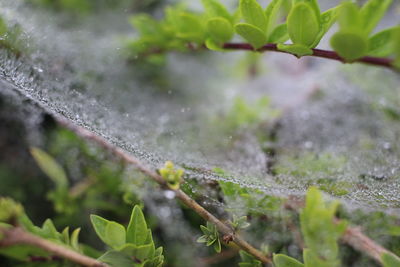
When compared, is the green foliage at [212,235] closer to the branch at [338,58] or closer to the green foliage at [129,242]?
the green foliage at [129,242]

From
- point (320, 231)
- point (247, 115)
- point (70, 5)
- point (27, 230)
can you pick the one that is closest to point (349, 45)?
point (320, 231)

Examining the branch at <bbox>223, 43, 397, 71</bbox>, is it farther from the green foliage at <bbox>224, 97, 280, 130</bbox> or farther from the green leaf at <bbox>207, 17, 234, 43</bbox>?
the green foliage at <bbox>224, 97, 280, 130</bbox>

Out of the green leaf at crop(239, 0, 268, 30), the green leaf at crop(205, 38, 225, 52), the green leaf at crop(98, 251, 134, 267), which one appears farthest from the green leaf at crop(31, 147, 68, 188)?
the green leaf at crop(239, 0, 268, 30)

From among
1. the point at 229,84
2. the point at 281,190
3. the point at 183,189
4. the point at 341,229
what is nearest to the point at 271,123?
the point at 229,84

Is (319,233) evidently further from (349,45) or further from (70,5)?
(70,5)

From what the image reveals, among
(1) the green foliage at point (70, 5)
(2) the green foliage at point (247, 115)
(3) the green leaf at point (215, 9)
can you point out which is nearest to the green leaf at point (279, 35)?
(3) the green leaf at point (215, 9)
